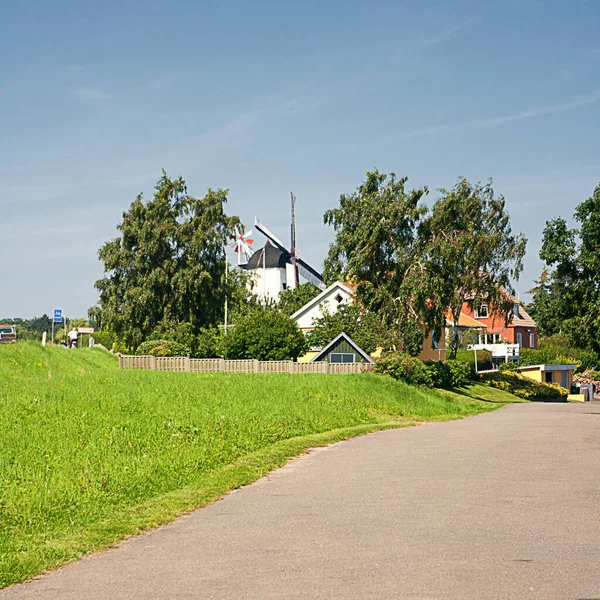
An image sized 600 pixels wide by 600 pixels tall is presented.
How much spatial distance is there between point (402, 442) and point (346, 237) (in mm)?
38464

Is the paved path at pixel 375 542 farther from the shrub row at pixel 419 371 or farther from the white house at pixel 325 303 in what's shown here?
the white house at pixel 325 303

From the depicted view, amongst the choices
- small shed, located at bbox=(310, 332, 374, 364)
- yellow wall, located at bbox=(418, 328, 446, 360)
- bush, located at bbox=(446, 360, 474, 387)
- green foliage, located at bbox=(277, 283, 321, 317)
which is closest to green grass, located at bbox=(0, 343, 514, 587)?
small shed, located at bbox=(310, 332, 374, 364)

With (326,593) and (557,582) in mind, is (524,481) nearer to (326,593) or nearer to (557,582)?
(557,582)

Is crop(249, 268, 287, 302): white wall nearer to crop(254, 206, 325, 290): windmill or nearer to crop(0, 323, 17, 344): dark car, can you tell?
crop(254, 206, 325, 290): windmill

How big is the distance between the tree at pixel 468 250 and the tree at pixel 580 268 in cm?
1005

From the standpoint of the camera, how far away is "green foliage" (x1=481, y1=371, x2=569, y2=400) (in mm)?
59594

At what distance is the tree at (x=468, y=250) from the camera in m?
55.7

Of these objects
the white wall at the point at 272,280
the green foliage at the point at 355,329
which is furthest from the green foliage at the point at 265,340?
the white wall at the point at 272,280

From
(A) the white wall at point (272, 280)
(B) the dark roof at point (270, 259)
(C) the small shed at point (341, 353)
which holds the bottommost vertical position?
(C) the small shed at point (341, 353)

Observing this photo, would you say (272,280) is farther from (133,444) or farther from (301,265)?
(133,444)

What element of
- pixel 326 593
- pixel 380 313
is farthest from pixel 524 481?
pixel 380 313

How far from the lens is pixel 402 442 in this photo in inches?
773

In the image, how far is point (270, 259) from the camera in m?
123

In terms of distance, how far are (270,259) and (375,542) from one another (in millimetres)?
114674
